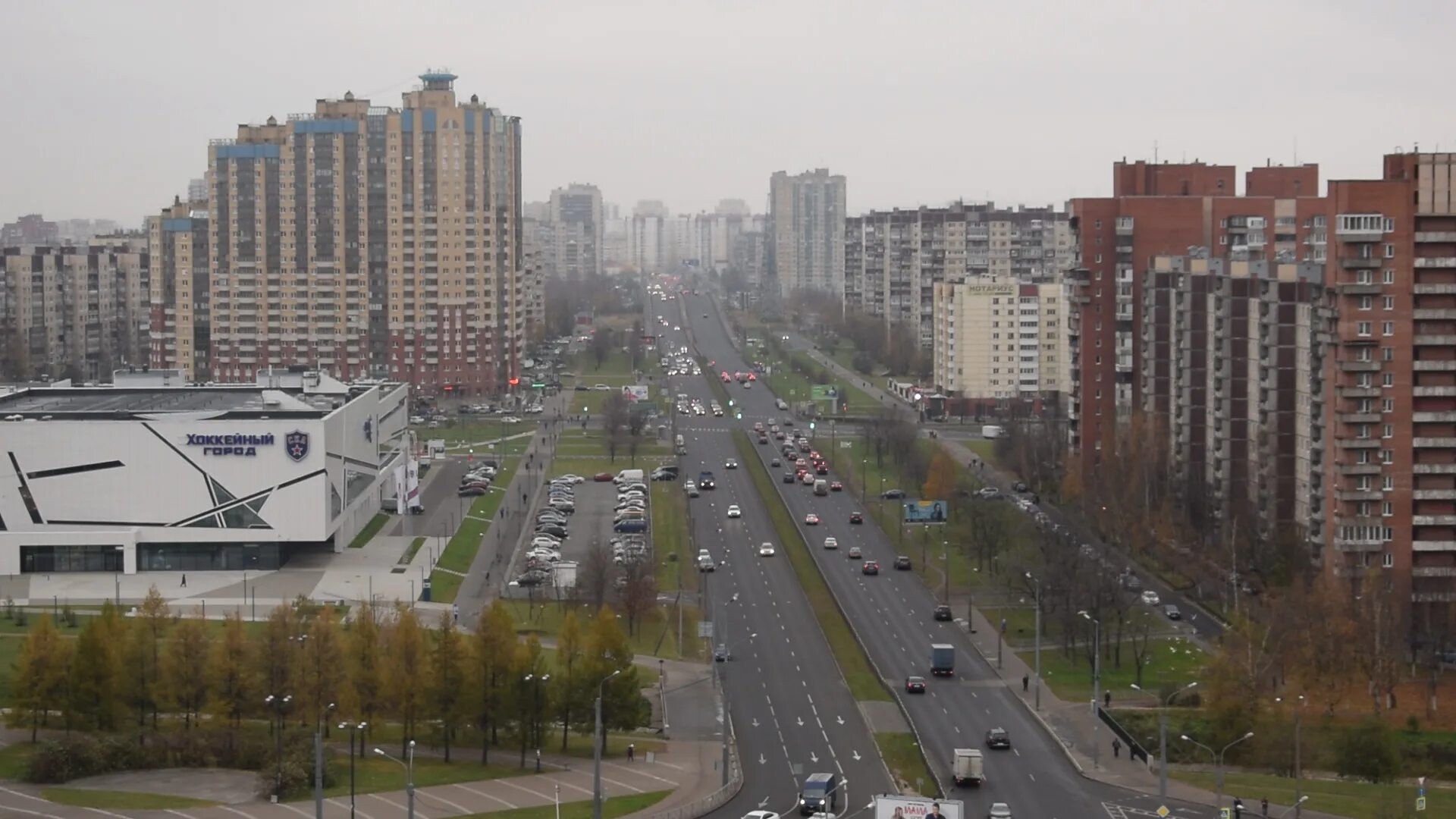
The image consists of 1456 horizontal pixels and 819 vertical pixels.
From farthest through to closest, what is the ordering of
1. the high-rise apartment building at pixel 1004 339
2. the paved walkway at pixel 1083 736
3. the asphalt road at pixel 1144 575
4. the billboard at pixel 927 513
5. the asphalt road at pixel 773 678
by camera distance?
the high-rise apartment building at pixel 1004 339
the billboard at pixel 927 513
the asphalt road at pixel 1144 575
the asphalt road at pixel 773 678
the paved walkway at pixel 1083 736

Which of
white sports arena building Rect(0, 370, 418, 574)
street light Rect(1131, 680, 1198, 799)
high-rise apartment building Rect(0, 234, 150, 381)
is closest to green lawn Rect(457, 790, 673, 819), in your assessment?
street light Rect(1131, 680, 1198, 799)

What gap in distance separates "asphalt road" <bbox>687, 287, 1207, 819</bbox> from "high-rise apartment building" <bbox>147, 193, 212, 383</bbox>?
38.6 m

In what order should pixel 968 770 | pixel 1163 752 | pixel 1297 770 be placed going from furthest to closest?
pixel 1297 770 → pixel 968 770 → pixel 1163 752

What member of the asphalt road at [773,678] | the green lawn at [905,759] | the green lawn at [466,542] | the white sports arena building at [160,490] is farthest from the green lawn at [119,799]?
the white sports arena building at [160,490]

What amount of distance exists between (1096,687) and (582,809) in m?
10.4

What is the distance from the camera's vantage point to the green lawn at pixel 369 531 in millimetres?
58875

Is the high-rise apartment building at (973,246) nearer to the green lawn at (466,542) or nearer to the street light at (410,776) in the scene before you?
the green lawn at (466,542)

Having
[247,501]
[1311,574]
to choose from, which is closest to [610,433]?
[247,501]

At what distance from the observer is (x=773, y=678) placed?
1635 inches

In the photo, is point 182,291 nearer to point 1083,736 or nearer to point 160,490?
point 160,490

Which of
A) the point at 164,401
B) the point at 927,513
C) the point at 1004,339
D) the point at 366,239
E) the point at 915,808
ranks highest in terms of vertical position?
the point at 366,239

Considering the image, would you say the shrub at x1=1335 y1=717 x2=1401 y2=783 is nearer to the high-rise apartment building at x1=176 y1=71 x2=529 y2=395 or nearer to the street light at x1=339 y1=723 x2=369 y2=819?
the street light at x1=339 y1=723 x2=369 y2=819

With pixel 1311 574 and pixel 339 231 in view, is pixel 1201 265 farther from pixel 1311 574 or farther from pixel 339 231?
pixel 339 231

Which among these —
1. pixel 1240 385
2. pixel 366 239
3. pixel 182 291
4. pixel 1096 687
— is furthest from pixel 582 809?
pixel 182 291
